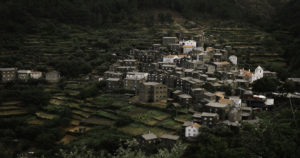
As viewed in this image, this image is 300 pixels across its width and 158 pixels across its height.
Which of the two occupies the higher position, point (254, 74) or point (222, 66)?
point (222, 66)

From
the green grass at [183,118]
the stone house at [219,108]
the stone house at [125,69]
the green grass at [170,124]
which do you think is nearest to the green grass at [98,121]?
the green grass at [170,124]

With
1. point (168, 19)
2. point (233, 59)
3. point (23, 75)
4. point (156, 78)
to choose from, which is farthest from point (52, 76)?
point (168, 19)

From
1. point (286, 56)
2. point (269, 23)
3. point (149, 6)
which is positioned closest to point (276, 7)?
point (269, 23)

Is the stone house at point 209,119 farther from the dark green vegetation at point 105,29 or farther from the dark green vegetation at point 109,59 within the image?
the dark green vegetation at point 105,29

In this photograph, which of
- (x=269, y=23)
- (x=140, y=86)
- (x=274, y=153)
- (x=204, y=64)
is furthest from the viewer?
(x=269, y=23)

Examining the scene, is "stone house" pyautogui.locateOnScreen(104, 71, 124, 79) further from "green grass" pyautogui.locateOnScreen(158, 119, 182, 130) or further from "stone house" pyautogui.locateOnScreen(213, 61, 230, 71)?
"stone house" pyautogui.locateOnScreen(213, 61, 230, 71)

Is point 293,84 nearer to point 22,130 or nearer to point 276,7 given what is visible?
point 22,130

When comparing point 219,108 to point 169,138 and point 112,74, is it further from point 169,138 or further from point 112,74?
point 112,74
